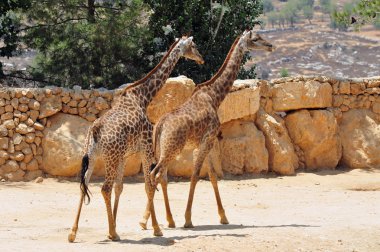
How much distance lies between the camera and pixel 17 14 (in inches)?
789

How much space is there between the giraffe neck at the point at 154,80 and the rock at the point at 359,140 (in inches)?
309

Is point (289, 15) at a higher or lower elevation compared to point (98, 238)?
higher

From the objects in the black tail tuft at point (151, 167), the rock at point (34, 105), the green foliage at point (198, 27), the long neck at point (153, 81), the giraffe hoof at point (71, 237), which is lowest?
the giraffe hoof at point (71, 237)

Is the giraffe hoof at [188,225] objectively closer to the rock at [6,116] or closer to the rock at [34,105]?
the rock at [34,105]

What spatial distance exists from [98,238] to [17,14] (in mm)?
11957

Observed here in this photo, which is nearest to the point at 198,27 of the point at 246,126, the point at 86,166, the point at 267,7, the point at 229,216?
the point at 246,126

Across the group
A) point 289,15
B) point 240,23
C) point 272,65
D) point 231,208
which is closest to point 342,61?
point 272,65

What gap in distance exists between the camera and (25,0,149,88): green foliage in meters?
19.6

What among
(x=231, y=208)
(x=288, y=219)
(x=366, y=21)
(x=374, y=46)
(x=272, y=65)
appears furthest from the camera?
(x=374, y=46)

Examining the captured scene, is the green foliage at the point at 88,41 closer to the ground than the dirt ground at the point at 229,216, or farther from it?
farther from it

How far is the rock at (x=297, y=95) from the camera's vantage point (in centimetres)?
1730

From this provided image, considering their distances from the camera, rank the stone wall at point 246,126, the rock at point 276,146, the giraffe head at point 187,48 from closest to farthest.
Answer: the giraffe head at point 187,48 < the stone wall at point 246,126 < the rock at point 276,146

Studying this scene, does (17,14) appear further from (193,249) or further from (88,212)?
(193,249)

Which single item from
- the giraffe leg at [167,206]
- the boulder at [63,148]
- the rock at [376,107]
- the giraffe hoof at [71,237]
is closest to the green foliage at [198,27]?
the rock at [376,107]
